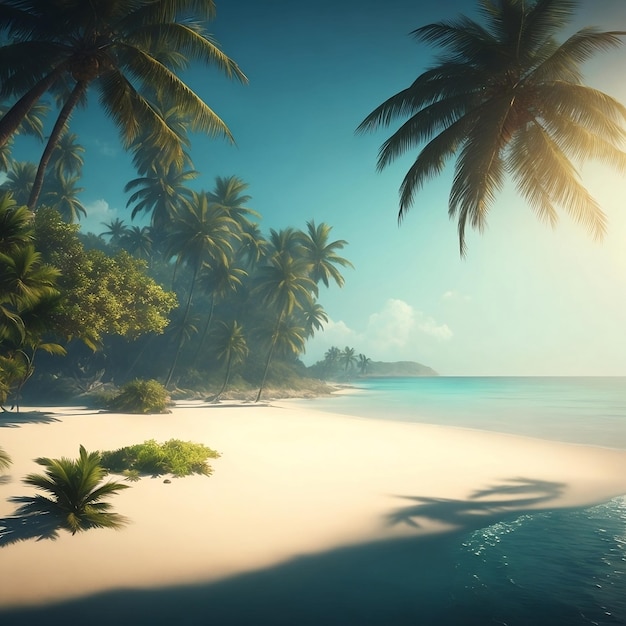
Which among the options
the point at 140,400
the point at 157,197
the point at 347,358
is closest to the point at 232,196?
the point at 157,197

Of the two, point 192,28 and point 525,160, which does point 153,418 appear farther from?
point 525,160

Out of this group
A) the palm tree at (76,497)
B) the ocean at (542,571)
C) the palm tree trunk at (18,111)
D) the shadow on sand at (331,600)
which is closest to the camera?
the shadow on sand at (331,600)

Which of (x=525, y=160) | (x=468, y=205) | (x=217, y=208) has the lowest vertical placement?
(x=468, y=205)

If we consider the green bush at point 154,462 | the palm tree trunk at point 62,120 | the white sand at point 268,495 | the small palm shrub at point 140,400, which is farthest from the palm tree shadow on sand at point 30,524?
the small palm shrub at point 140,400

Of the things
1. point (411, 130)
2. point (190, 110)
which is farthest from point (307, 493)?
point (190, 110)

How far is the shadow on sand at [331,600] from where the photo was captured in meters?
4.25

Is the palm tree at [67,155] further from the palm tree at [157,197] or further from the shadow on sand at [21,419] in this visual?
the shadow on sand at [21,419]

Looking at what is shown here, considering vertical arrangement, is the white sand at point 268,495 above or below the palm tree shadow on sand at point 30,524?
below

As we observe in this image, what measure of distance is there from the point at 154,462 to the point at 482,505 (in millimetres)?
7024

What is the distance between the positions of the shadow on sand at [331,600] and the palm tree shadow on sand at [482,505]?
1.35m

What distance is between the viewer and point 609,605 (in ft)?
15.3

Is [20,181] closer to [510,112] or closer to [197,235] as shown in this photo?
[197,235]

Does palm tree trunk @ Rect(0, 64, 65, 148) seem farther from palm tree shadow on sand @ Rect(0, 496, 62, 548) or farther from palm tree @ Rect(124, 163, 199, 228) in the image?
palm tree @ Rect(124, 163, 199, 228)

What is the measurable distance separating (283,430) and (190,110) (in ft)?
40.9
